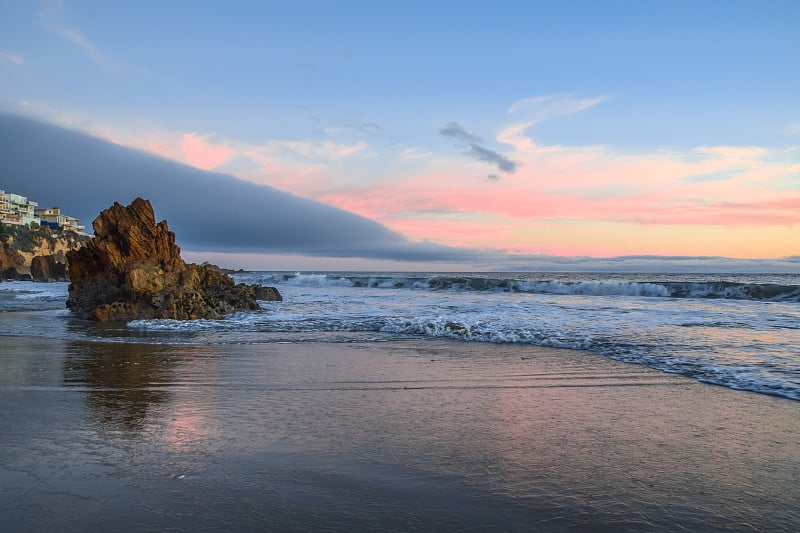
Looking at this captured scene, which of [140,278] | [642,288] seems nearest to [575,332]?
[140,278]

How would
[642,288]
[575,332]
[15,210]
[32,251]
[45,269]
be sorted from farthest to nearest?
[15,210], [32,251], [45,269], [642,288], [575,332]

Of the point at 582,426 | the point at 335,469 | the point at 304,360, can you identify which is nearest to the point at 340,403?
the point at 335,469

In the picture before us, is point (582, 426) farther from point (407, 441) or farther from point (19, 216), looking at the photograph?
point (19, 216)

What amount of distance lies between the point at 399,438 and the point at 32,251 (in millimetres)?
100281

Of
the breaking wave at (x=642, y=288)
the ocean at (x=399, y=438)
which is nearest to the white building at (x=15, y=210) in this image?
the breaking wave at (x=642, y=288)

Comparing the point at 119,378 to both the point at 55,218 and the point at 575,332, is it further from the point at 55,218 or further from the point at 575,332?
the point at 55,218

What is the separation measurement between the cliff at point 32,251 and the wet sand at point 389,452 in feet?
199

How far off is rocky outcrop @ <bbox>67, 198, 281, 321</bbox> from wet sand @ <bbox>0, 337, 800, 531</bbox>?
8624 millimetres

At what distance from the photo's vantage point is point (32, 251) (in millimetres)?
83250

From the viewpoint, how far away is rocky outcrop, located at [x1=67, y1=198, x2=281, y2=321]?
1505cm

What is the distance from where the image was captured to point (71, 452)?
11.8 ft

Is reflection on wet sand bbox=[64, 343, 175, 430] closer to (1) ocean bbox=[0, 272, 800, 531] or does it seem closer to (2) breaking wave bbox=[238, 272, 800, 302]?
(1) ocean bbox=[0, 272, 800, 531]

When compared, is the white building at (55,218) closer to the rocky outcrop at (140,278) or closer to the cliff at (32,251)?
the cliff at (32,251)

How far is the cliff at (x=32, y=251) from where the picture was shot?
62.2m
